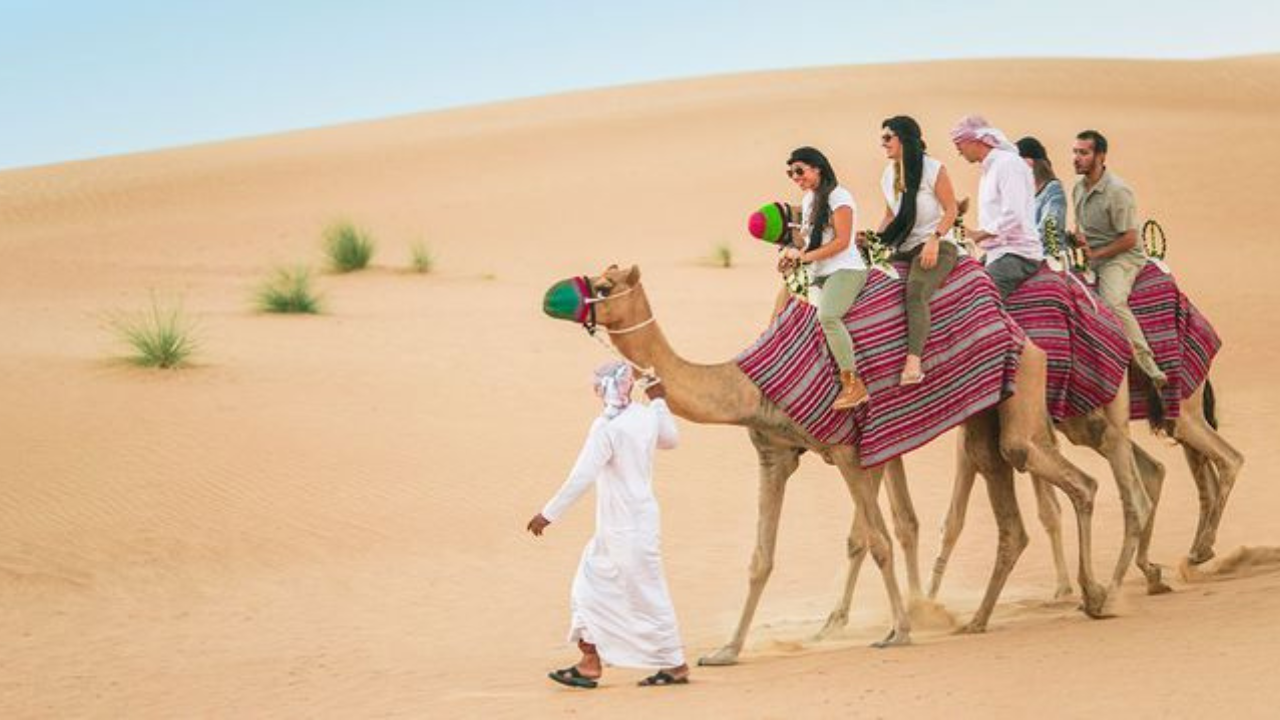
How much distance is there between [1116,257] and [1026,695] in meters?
4.82

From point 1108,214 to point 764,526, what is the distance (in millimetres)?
3780

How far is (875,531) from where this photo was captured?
9789 mm

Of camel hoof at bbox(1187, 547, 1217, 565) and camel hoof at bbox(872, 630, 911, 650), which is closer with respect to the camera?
camel hoof at bbox(872, 630, 911, 650)

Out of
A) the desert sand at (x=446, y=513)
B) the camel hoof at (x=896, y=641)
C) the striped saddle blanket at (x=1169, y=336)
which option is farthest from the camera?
the striped saddle blanket at (x=1169, y=336)

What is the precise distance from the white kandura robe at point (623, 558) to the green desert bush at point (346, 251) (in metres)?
20.9

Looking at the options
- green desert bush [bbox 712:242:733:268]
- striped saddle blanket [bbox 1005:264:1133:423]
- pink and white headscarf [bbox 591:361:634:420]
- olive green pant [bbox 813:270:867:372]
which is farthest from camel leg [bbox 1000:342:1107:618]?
green desert bush [bbox 712:242:733:268]

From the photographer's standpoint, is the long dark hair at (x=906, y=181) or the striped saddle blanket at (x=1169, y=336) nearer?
the long dark hair at (x=906, y=181)

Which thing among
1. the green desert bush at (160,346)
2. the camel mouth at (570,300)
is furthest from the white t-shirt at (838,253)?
the green desert bush at (160,346)

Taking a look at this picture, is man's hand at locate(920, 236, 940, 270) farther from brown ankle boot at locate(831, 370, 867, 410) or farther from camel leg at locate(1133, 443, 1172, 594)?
camel leg at locate(1133, 443, 1172, 594)

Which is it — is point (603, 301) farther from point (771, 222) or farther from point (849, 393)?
point (849, 393)

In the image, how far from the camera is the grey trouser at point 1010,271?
1080 centimetres

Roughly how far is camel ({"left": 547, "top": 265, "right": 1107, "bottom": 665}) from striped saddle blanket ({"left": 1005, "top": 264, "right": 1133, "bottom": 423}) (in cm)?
44

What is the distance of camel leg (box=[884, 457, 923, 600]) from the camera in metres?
10.8

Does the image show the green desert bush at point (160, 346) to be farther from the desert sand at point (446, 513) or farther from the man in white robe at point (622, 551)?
the man in white robe at point (622, 551)
